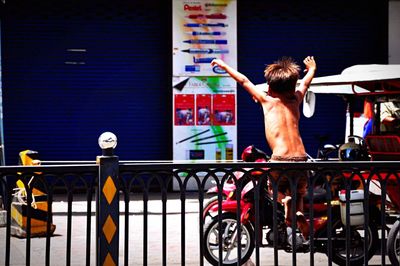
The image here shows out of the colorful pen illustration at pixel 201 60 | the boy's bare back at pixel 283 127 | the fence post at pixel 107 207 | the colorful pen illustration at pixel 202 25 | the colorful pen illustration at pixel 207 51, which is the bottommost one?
the fence post at pixel 107 207

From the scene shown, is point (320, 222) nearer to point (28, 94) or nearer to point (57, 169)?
point (57, 169)

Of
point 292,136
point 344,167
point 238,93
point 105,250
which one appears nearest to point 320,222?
point 292,136

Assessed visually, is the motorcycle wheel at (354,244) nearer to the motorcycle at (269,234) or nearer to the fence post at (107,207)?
the motorcycle at (269,234)

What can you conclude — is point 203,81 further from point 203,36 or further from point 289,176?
point 289,176

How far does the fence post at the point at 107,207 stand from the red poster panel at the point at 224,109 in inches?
423

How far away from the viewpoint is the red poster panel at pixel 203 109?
16.2 meters

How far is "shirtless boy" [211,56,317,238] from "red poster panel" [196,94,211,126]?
343 inches

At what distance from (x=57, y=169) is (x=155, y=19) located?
1112cm

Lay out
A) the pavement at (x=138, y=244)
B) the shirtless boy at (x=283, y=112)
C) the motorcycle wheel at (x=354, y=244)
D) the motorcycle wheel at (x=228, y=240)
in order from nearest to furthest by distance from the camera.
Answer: the shirtless boy at (x=283, y=112) < the motorcycle wheel at (x=228, y=240) < the motorcycle wheel at (x=354, y=244) < the pavement at (x=138, y=244)

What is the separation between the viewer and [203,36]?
1623 centimetres

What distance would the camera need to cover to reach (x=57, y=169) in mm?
5613

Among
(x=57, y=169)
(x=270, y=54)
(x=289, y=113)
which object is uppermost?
(x=270, y=54)

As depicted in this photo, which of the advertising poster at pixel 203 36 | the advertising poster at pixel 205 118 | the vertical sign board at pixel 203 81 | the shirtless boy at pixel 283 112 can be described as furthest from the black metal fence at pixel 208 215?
the advertising poster at pixel 203 36

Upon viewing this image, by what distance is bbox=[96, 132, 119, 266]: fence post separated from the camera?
5551 millimetres
